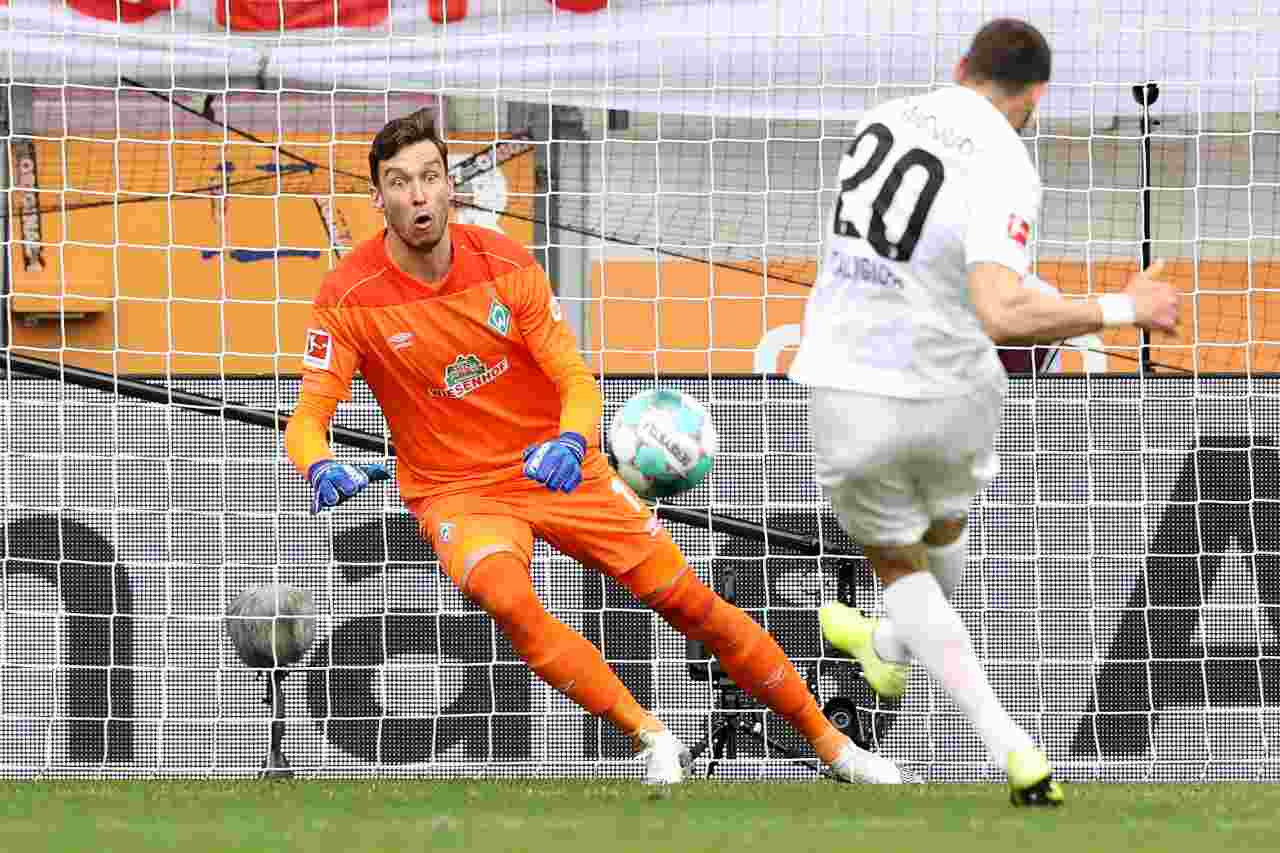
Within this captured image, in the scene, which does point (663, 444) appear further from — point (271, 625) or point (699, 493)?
point (271, 625)

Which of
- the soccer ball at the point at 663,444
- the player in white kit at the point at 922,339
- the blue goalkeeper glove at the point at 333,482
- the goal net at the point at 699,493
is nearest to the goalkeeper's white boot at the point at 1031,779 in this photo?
the player in white kit at the point at 922,339

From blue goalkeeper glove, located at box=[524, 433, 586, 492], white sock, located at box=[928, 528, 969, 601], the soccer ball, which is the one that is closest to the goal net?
the soccer ball

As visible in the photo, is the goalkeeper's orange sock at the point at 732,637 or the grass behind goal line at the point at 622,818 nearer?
the grass behind goal line at the point at 622,818

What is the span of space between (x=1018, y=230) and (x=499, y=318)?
1973 millimetres

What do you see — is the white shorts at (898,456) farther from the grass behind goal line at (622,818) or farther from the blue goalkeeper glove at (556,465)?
the blue goalkeeper glove at (556,465)

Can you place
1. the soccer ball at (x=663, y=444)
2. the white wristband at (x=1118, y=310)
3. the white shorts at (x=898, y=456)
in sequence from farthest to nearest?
the soccer ball at (x=663, y=444), the white shorts at (x=898, y=456), the white wristband at (x=1118, y=310)

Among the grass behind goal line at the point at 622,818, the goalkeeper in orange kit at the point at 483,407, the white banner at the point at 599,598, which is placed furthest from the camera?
the white banner at the point at 599,598

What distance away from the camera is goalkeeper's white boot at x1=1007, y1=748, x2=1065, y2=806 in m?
5.01

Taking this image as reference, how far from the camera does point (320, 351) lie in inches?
254

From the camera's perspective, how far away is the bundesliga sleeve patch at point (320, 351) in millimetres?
6441

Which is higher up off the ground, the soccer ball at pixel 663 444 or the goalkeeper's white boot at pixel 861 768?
the soccer ball at pixel 663 444

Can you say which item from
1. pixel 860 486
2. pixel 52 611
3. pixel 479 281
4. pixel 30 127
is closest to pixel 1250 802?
pixel 860 486

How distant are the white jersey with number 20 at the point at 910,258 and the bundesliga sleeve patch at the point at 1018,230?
142 millimetres

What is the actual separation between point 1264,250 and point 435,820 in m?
4.83
